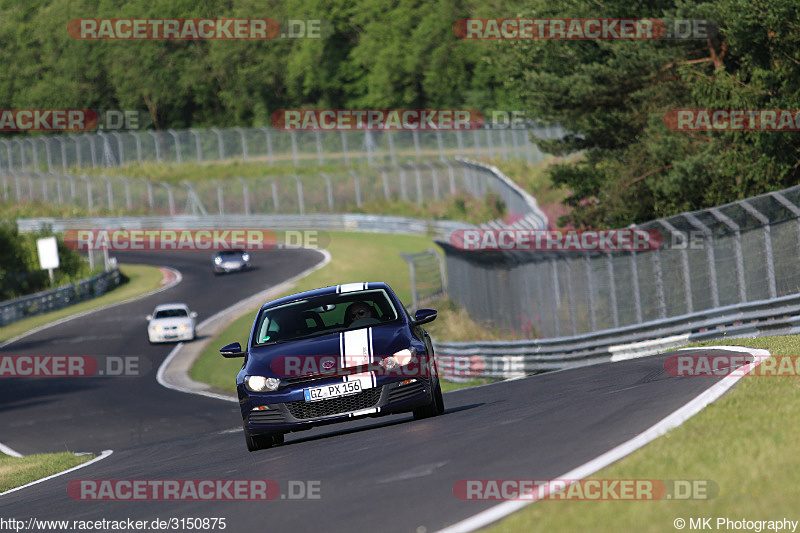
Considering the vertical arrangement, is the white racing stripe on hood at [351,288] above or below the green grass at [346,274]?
above

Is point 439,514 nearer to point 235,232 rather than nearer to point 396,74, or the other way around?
point 235,232

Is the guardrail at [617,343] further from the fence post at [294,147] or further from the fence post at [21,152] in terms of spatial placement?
the fence post at [21,152]

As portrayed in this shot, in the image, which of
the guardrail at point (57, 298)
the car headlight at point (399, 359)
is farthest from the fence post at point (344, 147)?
the car headlight at point (399, 359)

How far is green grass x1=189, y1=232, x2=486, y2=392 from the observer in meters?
32.0

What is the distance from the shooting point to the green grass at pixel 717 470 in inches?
229

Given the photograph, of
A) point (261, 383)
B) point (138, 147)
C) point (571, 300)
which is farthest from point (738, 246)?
point (138, 147)

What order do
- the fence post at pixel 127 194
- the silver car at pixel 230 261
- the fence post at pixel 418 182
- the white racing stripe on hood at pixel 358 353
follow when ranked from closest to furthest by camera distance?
1. the white racing stripe on hood at pixel 358 353
2. the silver car at pixel 230 261
3. the fence post at pixel 418 182
4. the fence post at pixel 127 194

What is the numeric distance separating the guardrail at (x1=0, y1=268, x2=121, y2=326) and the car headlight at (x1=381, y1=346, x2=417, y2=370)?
116 feet

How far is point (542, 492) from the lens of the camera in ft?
22.0

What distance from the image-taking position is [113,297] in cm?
4928

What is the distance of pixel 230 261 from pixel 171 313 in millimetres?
14815

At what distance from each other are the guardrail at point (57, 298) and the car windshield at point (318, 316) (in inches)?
1333

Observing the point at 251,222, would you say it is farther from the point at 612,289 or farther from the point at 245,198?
the point at 612,289

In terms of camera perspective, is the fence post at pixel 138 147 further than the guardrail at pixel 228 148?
Yes
